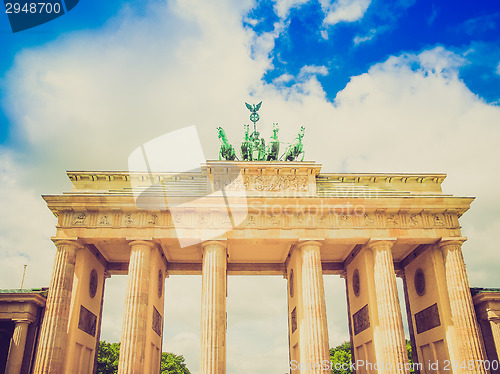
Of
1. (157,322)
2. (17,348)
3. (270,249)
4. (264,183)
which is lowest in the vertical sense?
(17,348)

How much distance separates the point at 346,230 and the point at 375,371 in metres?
8.83

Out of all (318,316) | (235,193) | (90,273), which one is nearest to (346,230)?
(318,316)

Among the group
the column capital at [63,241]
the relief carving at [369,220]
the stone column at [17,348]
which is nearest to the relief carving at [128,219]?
the column capital at [63,241]

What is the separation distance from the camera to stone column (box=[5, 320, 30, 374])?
2388 cm

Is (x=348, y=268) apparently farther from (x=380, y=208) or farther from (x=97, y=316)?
(x=97, y=316)

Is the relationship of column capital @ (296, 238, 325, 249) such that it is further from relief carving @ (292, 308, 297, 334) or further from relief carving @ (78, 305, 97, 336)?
relief carving @ (78, 305, 97, 336)

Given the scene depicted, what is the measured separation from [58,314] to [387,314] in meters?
18.9

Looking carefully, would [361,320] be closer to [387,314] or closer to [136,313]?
[387,314]

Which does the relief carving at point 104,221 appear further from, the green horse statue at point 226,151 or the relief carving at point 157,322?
the green horse statue at point 226,151

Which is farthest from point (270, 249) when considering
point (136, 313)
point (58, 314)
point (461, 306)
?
point (58, 314)

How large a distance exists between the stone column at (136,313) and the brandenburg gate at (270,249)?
0.19 ft

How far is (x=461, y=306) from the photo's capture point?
82.8 ft

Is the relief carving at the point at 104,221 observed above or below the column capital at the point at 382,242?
above

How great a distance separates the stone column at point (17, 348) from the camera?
23.9 metres
